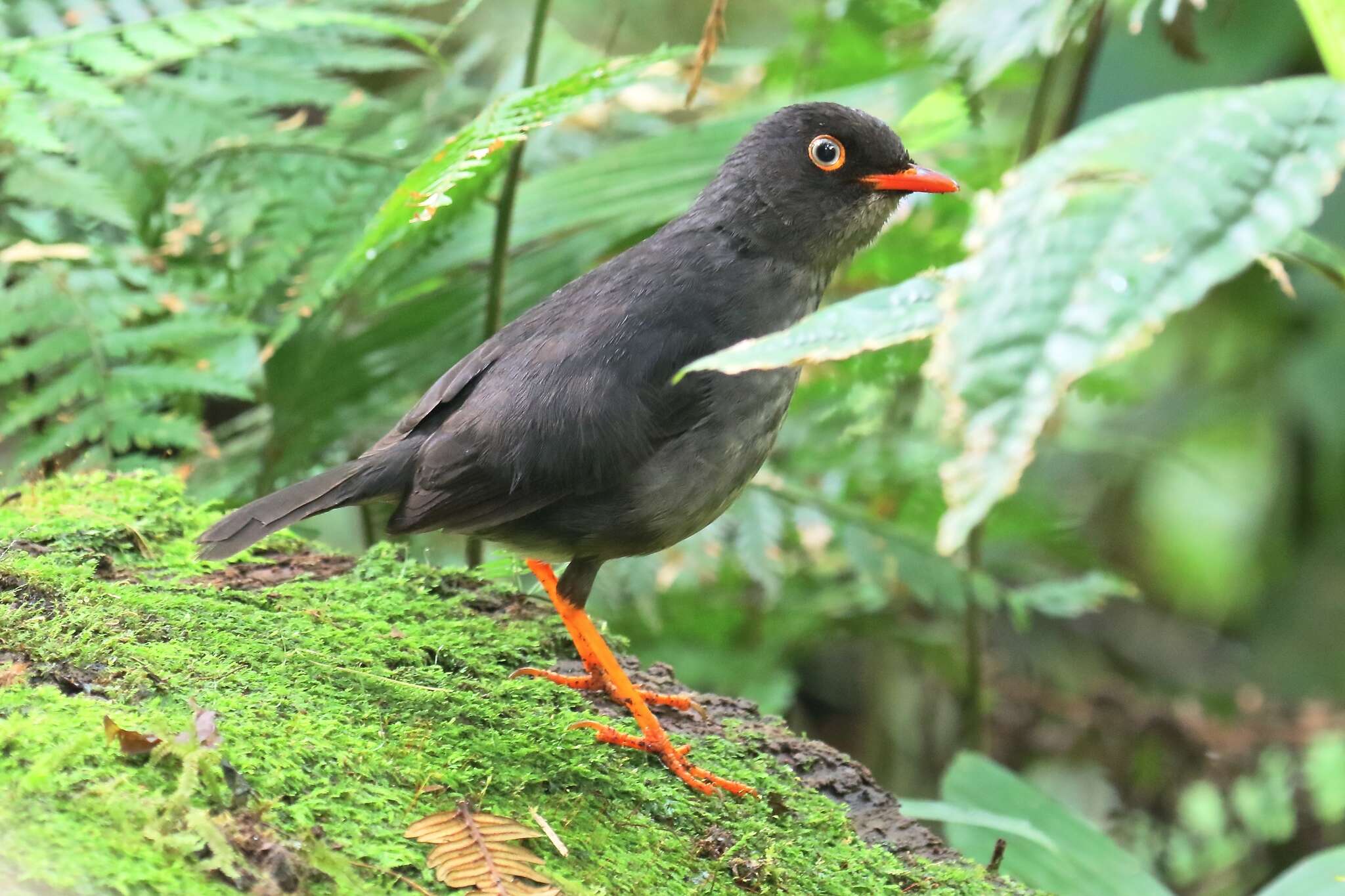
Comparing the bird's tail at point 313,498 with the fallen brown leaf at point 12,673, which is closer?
the fallen brown leaf at point 12,673

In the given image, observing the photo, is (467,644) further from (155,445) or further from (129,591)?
(155,445)

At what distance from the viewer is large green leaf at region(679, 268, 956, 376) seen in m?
1.35

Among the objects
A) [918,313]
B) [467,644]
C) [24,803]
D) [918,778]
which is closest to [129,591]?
[467,644]

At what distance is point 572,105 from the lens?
321 centimetres

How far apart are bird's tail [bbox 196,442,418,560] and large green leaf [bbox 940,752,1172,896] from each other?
5.51ft

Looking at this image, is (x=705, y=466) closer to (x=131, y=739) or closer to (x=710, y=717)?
(x=710, y=717)

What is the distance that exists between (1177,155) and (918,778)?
5236mm

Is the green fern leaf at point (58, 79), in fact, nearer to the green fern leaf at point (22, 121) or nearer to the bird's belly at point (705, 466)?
the green fern leaf at point (22, 121)

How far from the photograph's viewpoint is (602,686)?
319cm

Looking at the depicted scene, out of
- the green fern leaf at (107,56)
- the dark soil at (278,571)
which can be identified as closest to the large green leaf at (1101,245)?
the dark soil at (278,571)

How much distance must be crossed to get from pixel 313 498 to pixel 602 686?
929 millimetres

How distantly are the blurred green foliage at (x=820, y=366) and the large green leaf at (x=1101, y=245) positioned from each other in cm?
110

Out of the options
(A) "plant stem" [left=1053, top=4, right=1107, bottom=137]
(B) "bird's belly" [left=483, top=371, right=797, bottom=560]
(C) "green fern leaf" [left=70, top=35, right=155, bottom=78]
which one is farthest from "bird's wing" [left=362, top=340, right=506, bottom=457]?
(A) "plant stem" [left=1053, top=4, right=1107, bottom=137]

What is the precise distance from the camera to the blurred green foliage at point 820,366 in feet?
13.1
